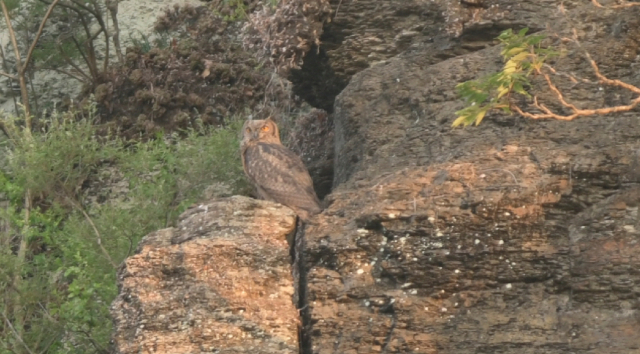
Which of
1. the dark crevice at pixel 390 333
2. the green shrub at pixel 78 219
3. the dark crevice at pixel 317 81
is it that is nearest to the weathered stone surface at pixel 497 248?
the dark crevice at pixel 390 333

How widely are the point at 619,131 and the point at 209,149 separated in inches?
181

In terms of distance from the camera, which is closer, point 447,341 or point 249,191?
point 447,341

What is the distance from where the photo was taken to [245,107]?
1398 centimetres

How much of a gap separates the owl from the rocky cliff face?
87 cm

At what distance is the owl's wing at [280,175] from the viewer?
8.33m

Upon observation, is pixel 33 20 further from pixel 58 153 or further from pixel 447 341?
pixel 447 341

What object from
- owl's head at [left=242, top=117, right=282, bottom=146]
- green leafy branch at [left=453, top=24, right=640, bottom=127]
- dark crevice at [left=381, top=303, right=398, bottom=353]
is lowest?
owl's head at [left=242, top=117, right=282, bottom=146]

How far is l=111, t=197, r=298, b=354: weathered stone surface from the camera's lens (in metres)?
6.53

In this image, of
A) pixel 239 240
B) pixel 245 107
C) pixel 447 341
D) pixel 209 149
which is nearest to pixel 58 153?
pixel 209 149

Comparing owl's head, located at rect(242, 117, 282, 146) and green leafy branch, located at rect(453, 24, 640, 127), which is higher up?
green leafy branch, located at rect(453, 24, 640, 127)

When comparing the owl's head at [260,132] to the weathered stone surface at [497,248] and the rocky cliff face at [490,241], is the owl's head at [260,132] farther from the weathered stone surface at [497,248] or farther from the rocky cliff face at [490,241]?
the weathered stone surface at [497,248]

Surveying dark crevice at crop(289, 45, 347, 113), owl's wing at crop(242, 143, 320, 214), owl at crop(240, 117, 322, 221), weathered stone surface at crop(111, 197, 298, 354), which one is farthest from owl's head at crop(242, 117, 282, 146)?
weathered stone surface at crop(111, 197, 298, 354)

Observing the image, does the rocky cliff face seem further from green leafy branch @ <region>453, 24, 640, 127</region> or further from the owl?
the owl

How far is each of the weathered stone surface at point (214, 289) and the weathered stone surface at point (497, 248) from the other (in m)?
0.22
